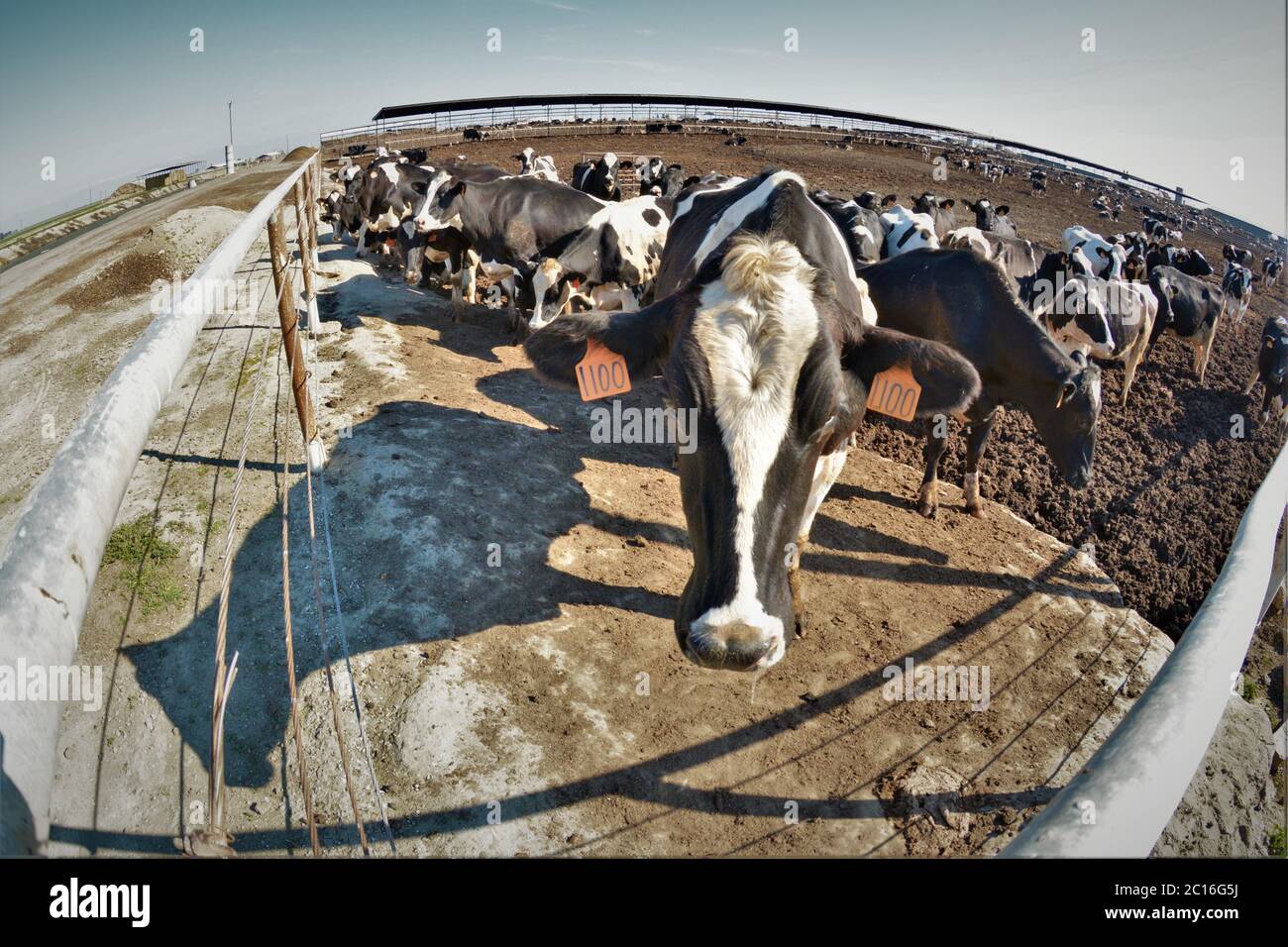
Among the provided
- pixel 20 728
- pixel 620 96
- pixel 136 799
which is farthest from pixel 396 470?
pixel 620 96

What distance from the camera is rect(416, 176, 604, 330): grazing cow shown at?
10.3 metres

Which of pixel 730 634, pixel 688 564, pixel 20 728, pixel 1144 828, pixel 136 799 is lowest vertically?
pixel 136 799

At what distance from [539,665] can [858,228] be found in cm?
978

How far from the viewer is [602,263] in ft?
31.0

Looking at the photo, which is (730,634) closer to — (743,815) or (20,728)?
(743,815)

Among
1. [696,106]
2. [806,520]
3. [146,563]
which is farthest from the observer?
[696,106]

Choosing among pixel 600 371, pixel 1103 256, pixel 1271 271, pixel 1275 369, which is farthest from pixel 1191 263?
pixel 600 371

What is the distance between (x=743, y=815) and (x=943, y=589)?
2694 mm

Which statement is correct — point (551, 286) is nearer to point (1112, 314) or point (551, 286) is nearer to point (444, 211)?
point (444, 211)

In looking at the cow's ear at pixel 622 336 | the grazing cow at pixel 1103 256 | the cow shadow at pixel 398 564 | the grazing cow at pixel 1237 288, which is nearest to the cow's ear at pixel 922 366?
the cow's ear at pixel 622 336

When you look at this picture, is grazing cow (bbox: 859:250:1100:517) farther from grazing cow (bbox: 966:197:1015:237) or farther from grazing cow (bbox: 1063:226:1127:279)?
grazing cow (bbox: 966:197:1015:237)

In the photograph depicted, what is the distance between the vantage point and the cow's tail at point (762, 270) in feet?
10.5
